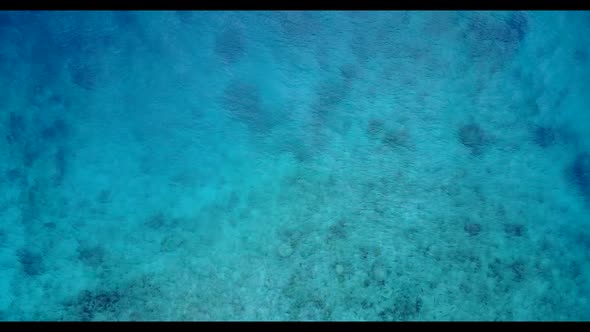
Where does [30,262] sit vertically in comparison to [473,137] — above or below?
below

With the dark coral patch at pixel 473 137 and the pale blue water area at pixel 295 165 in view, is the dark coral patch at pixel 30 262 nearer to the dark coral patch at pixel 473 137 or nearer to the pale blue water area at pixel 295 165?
the pale blue water area at pixel 295 165

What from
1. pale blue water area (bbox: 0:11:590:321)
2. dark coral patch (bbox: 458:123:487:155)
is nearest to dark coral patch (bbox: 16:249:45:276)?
pale blue water area (bbox: 0:11:590:321)

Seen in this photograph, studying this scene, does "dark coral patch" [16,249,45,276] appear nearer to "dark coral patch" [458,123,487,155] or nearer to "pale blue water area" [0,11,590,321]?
"pale blue water area" [0,11,590,321]

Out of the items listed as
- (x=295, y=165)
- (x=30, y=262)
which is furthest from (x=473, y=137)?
(x=30, y=262)

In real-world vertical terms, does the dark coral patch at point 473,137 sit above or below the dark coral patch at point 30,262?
above

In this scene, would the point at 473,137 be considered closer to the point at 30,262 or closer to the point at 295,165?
the point at 295,165

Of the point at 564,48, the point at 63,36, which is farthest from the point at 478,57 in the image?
the point at 63,36

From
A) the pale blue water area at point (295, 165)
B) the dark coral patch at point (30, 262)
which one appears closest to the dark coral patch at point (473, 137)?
the pale blue water area at point (295, 165)

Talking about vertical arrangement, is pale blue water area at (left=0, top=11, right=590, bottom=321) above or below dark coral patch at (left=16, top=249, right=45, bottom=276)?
above

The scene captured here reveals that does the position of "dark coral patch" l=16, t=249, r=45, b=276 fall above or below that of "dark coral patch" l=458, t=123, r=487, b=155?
below
